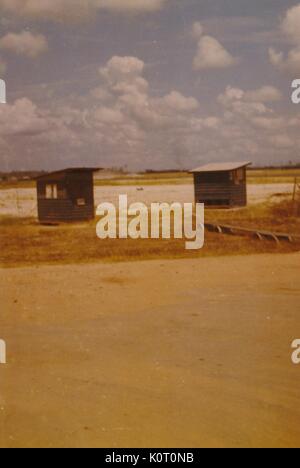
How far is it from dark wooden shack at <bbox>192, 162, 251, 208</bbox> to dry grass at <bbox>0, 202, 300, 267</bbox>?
5109 millimetres

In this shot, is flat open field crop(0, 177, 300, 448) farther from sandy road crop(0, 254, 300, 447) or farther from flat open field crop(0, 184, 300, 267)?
flat open field crop(0, 184, 300, 267)

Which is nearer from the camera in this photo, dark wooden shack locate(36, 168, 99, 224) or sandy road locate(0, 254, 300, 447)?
sandy road locate(0, 254, 300, 447)

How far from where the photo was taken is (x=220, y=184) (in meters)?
25.8

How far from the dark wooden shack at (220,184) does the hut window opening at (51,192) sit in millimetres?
7486

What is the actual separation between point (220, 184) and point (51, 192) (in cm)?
856

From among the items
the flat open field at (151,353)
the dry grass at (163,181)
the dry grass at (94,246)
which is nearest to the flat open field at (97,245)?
the dry grass at (94,246)

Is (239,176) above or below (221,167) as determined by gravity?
below

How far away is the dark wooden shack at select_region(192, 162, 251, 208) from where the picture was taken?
83.7 ft

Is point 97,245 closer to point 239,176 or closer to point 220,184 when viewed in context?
point 220,184

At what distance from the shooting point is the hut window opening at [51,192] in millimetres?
21266

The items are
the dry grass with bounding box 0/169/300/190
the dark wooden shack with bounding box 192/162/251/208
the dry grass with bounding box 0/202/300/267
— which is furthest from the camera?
the dry grass with bounding box 0/169/300/190

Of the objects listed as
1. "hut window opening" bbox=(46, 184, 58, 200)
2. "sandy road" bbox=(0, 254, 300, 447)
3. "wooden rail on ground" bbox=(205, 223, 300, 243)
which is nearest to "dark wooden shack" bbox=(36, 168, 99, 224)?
"hut window opening" bbox=(46, 184, 58, 200)

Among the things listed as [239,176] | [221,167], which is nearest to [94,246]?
[221,167]

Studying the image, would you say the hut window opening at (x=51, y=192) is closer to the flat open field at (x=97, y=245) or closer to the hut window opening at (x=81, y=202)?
the hut window opening at (x=81, y=202)
